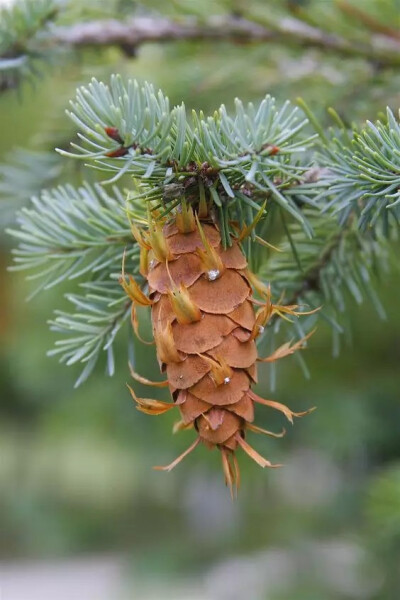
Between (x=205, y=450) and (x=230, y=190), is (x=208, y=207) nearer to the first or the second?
(x=230, y=190)

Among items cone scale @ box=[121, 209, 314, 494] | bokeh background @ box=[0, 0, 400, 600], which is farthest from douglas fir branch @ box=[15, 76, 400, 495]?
bokeh background @ box=[0, 0, 400, 600]

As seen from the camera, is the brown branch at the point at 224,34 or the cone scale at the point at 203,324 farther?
the brown branch at the point at 224,34

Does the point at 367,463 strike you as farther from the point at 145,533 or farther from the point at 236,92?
the point at 145,533

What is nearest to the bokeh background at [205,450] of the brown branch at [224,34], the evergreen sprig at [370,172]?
the brown branch at [224,34]

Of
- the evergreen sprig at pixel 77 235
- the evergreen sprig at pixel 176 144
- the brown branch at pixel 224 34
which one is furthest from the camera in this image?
the brown branch at pixel 224 34

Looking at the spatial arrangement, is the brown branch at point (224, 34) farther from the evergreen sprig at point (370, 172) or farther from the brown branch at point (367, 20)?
the evergreen sprig at point (370, 172)

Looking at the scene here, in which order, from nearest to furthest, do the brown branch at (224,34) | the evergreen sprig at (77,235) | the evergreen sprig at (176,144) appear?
the evergreen sprig at (176,144)
the evergreen sprig at (77,235)
the brown branch at (224,34)

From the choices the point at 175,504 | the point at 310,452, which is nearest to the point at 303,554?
the point at 310,452
